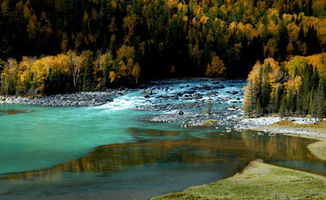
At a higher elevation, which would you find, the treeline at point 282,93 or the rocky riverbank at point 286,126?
the treeline at point 282,93

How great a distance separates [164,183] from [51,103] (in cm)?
7605

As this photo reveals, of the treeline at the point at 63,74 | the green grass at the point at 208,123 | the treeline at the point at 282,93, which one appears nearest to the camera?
the green grass at the point at 208,123

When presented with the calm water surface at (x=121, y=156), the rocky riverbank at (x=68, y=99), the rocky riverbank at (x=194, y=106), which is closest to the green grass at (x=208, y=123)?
the rocky riverbank at (x=194, y=106)

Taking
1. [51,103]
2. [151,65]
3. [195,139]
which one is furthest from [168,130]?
[151,65]

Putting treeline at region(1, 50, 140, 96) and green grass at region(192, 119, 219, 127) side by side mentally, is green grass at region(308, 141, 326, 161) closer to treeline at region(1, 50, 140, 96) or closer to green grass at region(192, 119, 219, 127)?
green grass at region(192, 119, 219, 127)

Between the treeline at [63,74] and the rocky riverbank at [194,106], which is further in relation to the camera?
the treeline at [63,74]

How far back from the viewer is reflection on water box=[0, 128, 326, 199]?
28578 mm

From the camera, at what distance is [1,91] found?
117562 mm

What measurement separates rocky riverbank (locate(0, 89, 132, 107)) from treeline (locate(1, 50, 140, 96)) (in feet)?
20.1

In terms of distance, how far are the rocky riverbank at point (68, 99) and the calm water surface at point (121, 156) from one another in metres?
29.2

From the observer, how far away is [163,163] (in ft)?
120

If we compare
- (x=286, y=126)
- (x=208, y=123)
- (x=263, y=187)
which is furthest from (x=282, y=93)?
(x=263, y=187)

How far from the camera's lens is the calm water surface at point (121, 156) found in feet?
92.4

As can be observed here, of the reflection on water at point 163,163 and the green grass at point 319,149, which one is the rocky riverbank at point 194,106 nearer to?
the reflection on water at point 163,163
